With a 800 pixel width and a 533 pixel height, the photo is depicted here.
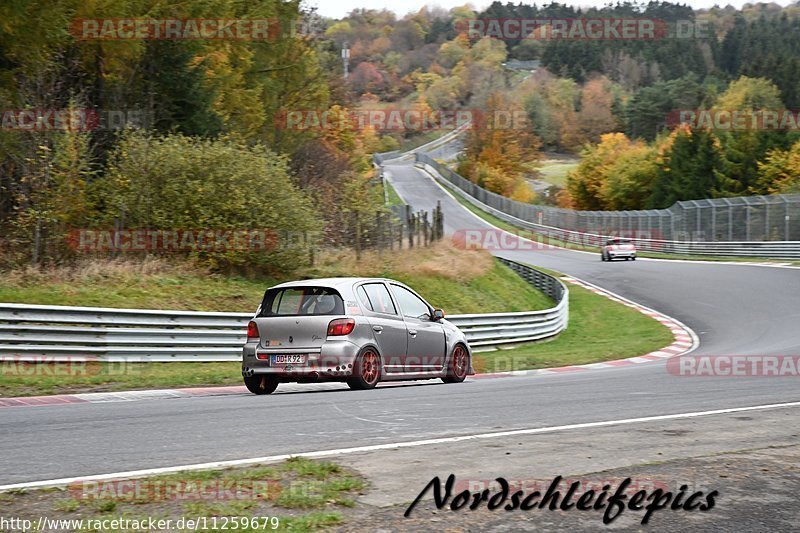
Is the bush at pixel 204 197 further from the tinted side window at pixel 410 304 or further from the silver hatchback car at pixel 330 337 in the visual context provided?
the silver hatchback car at pixel 330 337

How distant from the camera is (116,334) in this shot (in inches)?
648

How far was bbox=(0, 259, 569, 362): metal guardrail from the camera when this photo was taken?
1553 centimetres

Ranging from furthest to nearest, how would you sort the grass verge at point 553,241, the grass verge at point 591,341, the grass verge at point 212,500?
the grass verge at point 553,241 < the grass verge at point 591,341 < the grass verge at point 212,500

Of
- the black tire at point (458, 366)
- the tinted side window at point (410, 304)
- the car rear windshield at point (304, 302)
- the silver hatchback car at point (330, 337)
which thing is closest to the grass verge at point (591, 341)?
the black tire at point (458, 366)

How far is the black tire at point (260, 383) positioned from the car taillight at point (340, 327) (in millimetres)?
1048

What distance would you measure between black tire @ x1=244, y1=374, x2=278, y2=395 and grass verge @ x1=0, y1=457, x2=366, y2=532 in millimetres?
6252

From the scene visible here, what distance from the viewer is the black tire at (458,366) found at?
14361 millimetres

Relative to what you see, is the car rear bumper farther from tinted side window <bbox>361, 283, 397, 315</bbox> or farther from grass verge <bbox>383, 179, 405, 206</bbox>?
grass verge <bbox>383, 179, 405, 206</bbox>

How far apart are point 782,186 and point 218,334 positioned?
61.0m

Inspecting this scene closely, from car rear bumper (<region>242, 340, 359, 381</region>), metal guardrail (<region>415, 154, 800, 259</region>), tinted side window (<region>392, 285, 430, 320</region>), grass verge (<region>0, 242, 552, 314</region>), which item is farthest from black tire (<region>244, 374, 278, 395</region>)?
metal guardrail (<region>415, 154, 800, 259</region>)

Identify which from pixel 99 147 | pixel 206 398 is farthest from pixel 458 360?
pixel 99 147

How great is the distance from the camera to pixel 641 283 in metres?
39.6

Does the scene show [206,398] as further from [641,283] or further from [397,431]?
[641,283]

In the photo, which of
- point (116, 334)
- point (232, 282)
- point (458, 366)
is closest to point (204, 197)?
point (232, 282)
